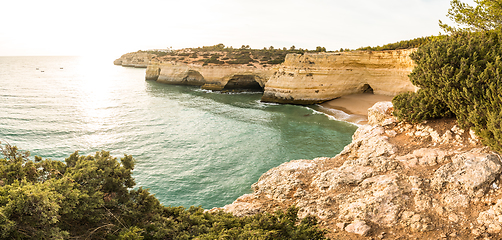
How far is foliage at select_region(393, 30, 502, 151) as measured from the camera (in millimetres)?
7289

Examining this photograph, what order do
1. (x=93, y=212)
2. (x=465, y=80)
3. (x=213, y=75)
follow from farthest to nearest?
1. (x=213, y=75)
2. (x=465, y=80)
3. (x=93, y=212)

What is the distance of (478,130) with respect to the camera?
7805 mm

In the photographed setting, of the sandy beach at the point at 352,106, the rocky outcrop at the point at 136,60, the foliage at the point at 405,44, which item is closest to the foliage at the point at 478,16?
the sandy beach at the point at 352,106

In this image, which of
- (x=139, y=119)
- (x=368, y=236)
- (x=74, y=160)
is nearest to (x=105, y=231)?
(x=74, y=160)

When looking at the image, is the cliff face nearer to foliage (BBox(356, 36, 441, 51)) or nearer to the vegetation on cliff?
foliage (BBox(356, 36, 441, 51))

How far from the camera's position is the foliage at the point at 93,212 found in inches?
158

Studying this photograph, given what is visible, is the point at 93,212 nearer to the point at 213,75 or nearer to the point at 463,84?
the point at 463,84

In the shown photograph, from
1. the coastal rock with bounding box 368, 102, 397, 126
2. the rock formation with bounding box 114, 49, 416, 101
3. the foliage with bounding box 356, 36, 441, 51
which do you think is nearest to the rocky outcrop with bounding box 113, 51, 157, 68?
the rock formation with bounding box 114, 49, 416, 101

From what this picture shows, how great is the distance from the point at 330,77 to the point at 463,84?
27.7m

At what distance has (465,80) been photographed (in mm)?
8234

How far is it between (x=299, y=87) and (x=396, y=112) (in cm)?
2523

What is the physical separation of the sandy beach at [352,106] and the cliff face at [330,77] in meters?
1.02

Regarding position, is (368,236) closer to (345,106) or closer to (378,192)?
(378,192)

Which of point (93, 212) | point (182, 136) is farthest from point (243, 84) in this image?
point (93, 212)
